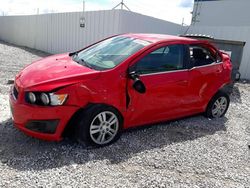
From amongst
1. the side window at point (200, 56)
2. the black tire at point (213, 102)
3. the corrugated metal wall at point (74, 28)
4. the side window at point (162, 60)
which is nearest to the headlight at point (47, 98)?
the side window at point (162, 60)

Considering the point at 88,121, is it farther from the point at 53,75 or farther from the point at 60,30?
the point at 60,30

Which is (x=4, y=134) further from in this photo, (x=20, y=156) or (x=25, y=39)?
(x=25, y=39)

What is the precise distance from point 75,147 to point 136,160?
0.82 m

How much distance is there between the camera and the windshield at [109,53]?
380 centimetres

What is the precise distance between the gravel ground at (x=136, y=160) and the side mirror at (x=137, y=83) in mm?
776

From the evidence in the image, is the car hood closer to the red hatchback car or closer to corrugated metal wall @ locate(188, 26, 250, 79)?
the red hatchback car

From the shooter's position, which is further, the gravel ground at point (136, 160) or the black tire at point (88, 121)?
the black tire at point (88, 121)

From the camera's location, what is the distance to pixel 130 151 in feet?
12.0

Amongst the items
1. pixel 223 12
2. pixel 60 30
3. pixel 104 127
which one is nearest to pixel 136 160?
pixel 104 127

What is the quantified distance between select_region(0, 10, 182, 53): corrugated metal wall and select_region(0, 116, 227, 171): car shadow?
238 inches

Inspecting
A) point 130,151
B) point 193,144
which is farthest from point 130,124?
point 193,144

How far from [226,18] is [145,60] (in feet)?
40.0

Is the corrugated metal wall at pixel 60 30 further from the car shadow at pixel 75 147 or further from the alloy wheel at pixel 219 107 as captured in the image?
the car shadow at pixel 75 147

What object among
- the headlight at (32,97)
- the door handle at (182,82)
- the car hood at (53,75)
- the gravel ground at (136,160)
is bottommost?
the gravel ground at (136,160)
